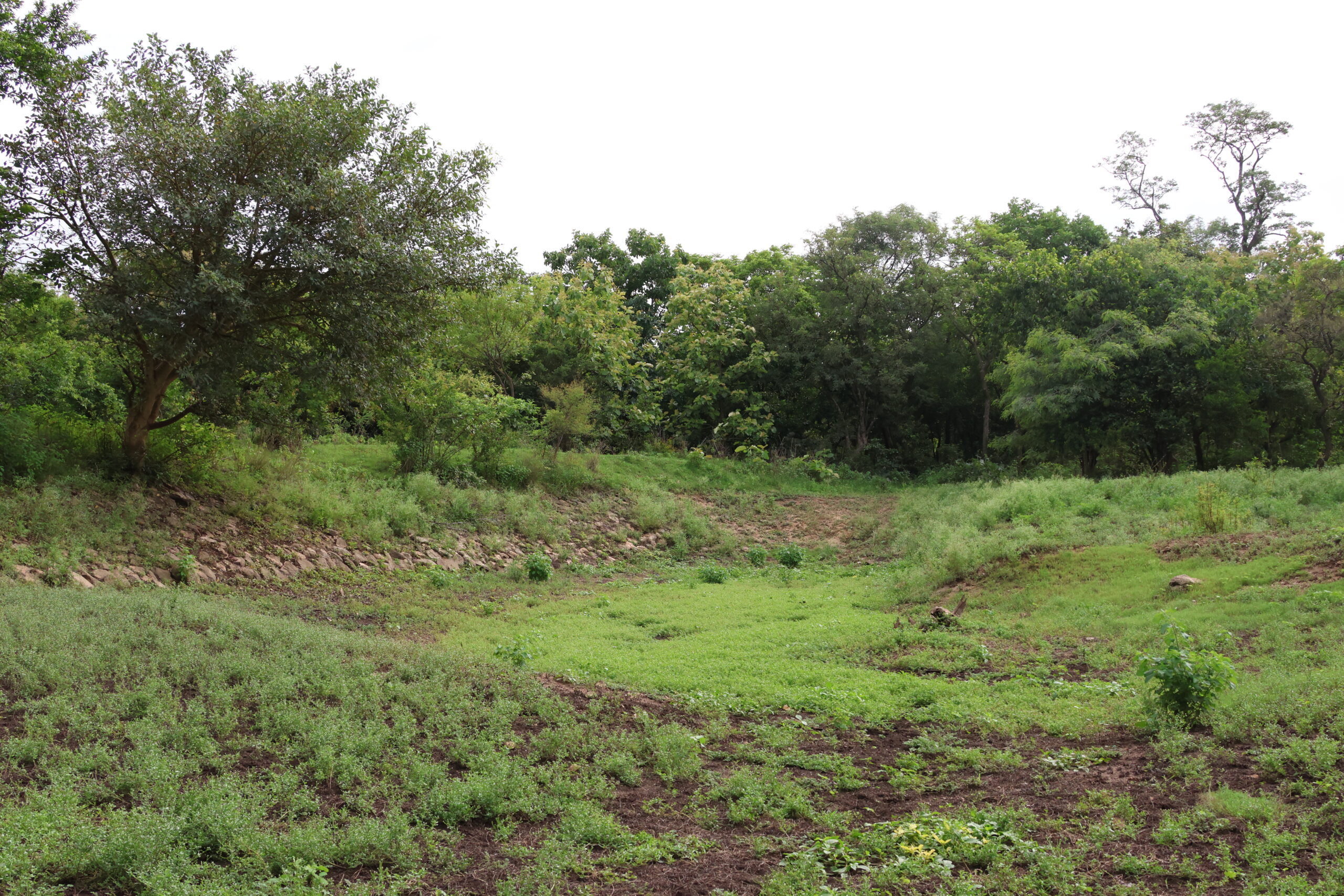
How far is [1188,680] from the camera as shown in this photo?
20.8 feet

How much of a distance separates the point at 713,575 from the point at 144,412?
9866mm

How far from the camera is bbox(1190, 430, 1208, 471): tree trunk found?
26406 millimetres

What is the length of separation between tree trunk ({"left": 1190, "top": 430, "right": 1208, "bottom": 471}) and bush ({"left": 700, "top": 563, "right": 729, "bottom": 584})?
18492mm

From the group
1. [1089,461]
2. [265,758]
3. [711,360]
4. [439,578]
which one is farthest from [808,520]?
[265,758]

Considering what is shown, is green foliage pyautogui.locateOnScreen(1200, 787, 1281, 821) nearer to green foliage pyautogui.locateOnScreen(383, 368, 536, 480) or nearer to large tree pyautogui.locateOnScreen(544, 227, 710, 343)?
green foliage pyautogui.locateOnScreen(383, 368, 536, 480)

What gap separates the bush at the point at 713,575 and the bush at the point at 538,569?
309 cm

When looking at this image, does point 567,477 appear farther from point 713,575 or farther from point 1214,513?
point 1214,513

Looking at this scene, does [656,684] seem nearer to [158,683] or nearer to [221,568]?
[158,683]

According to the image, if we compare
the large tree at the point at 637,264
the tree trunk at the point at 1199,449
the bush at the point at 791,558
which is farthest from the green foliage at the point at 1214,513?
the large tree at the point at 637,264

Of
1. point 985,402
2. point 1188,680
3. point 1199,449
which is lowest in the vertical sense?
point 1188,680

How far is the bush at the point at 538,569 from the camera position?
14.8 metres

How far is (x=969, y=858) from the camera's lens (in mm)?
4574

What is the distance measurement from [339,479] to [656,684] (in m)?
9.61

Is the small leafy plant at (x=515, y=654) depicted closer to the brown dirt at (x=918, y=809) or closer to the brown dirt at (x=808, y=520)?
the brown dirt at (x=918, y=809)
